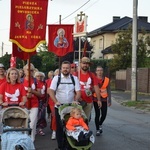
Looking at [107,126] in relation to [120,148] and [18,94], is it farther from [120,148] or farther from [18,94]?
[18,94]

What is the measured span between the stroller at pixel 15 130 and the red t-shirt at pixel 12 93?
0.67 meters

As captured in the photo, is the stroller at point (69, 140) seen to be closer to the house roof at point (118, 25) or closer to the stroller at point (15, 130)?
the stroller at point (15, 130)

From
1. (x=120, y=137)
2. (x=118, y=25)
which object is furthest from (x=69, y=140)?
(x=118, y=25)

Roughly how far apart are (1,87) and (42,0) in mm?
2372

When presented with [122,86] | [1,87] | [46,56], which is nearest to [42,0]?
[1,87]

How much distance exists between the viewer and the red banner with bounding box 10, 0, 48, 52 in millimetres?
8984

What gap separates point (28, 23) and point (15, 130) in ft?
10.5

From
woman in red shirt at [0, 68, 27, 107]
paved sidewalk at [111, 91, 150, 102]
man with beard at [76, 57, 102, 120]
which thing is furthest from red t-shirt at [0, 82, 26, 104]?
paved sidewalk at [111, 91, 150, 102]

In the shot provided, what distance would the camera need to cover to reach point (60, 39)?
13.1 metres

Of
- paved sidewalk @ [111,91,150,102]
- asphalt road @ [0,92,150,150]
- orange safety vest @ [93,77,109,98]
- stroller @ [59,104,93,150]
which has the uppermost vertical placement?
orange safety vest @ [93,77,109,98]

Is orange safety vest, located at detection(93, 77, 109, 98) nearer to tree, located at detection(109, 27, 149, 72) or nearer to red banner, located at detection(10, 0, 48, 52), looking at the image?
red banner, located at detection(10, 0, 48, 52)

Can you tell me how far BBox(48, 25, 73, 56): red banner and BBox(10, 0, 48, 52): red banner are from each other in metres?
3.59

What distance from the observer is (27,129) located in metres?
6.58

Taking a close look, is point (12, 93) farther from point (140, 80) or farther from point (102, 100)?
point (140, 80)
